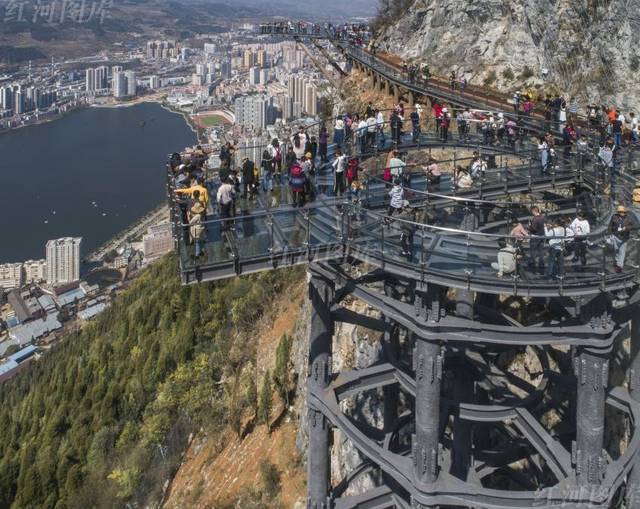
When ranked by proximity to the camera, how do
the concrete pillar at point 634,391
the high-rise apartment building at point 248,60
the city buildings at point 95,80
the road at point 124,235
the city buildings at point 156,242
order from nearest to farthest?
the concrete pillar at point 634,391 → the city buildings at point 156,242 → the road at point 124,235 → the city buildings at point 95,80 → the high-rise apartment building at point 248,60

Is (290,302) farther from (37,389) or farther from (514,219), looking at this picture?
(37,389)

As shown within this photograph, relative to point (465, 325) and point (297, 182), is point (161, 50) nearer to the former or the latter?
point (297, 182)

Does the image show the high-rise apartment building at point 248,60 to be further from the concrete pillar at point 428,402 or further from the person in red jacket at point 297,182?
the concrete pillar at point 428,402

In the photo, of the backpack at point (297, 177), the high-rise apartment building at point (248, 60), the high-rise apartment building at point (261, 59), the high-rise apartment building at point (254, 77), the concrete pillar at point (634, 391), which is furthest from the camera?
the high-rise apartment building at point (248, 60)

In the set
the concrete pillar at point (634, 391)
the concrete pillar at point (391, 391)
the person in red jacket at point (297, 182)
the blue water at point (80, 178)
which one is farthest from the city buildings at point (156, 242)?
the concrete pillar at point (634, 391)

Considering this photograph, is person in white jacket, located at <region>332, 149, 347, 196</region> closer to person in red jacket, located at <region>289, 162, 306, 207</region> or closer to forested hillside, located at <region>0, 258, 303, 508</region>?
person in red jacket, located at <region>289, 162, 306, 207</region>

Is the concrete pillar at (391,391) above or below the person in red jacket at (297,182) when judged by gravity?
below
